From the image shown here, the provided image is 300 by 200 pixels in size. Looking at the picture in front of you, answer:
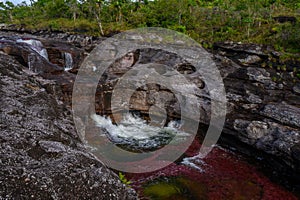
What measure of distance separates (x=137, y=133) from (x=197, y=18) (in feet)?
94.2

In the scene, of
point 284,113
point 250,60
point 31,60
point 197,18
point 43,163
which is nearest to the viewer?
point 43,163

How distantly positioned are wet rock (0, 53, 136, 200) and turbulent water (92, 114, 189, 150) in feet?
22.2

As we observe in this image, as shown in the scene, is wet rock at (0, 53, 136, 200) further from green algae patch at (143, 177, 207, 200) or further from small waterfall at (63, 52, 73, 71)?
small waterfall at (63, 52, 73, 71)

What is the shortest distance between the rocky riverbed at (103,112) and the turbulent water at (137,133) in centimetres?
88

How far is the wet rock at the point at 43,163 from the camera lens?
582 centimetres

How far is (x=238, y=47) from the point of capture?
23.2 meters

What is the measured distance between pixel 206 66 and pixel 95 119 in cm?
1005

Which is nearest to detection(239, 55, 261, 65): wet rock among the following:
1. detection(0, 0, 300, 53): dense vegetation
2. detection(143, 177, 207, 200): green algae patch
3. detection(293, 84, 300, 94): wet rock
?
detection(0, 0, 300, 53): dense vegetation

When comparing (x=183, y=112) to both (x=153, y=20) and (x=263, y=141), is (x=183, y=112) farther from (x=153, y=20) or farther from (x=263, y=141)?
(x=153, y=20)

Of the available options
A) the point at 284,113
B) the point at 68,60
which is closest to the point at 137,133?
the point at 284,113

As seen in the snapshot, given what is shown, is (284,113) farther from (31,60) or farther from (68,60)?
(68,60)

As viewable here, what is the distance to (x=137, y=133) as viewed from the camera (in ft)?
57.6

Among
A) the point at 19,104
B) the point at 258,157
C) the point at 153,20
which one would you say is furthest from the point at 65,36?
the point at 258,157

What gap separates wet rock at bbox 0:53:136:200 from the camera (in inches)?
229
